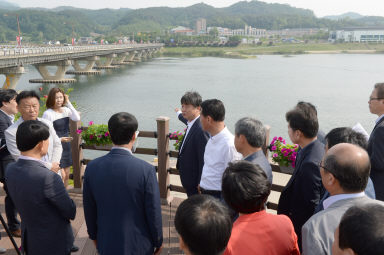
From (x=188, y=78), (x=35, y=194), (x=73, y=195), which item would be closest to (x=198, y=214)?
(x=35, y=194)

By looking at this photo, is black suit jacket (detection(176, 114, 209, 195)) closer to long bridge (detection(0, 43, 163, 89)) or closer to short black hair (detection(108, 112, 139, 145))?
short black hair (detection(108, 112, 139, 145))

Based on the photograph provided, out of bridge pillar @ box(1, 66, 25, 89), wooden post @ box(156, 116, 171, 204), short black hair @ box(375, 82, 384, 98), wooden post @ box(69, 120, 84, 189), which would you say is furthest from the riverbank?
short black hair @ box(375, 82, 384, 98)

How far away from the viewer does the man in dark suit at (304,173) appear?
2707mm

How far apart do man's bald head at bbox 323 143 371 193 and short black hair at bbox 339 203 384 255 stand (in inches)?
21.5

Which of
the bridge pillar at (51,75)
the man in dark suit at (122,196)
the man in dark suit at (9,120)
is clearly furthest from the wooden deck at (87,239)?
the bridge pillar at (51,75)

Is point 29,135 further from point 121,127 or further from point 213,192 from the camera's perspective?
point 213,192

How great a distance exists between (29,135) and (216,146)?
68.3 inches

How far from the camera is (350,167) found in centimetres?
194

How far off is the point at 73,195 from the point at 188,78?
38.6 metres

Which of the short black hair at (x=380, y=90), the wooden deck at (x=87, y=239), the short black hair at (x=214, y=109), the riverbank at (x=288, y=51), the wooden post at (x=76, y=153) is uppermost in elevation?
the riverbank at (x=288, y=51)

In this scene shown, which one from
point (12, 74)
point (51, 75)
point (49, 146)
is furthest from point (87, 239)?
point (51, 75)

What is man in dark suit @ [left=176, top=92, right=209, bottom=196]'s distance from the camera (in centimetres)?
379

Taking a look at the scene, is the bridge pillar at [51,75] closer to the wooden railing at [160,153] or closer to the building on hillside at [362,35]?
the wooden railing at [160,153]

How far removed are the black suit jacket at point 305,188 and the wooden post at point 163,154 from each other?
235cm
